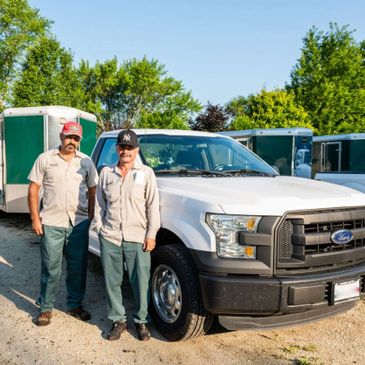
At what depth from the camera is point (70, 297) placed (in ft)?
14.6

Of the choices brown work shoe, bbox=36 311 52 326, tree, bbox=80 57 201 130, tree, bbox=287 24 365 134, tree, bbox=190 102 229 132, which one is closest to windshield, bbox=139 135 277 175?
brown work shoe, bbox=36 311 52 326

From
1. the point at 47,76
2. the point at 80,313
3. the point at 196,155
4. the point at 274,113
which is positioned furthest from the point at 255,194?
the point at 274,113

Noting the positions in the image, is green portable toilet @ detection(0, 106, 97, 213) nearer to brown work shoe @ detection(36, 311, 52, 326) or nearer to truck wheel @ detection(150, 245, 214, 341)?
brown work shoe @ detection(36, 311, 52, 326)

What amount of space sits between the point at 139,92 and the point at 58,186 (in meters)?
37.9

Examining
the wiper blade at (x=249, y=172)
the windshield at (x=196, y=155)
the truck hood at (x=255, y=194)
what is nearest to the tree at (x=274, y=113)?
the windshield at (x=196, y=155)

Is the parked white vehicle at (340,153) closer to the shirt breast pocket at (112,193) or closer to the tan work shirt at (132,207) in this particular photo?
the tan work shirt at (132,207)

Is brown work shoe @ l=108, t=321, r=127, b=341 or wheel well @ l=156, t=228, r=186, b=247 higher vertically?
wheel well @ l=156, t=228, r=186, b=247

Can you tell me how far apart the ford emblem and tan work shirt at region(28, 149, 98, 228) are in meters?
2.35

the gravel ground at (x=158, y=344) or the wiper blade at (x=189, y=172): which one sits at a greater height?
the wiper blade at (x=189, y=172)

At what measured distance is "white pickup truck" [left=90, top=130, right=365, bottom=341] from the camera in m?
3.31

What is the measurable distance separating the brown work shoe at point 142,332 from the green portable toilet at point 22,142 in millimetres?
6416

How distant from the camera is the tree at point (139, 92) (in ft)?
131

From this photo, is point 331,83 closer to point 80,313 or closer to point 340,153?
point 340,153

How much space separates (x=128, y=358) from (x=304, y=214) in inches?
71.4
